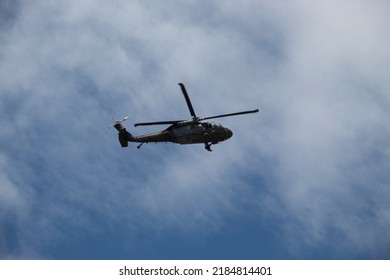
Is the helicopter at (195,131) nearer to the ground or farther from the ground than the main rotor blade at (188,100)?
nearer to the ground

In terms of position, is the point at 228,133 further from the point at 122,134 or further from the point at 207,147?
the point at 122,134

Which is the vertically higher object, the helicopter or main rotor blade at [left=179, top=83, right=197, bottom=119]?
main rotor blade at [left=179, top=83, right=197, bottom=119]

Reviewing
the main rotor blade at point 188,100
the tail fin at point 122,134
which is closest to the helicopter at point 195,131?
the main rotor blade at point 188,100

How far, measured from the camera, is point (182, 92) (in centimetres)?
7056

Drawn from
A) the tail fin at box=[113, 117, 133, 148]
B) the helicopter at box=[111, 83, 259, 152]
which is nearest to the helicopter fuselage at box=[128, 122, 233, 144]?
the helicopter at box=[111, 83, 259, 152]

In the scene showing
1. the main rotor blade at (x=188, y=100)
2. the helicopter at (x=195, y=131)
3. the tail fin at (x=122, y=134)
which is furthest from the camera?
the tail fin at (x=122, y=134)

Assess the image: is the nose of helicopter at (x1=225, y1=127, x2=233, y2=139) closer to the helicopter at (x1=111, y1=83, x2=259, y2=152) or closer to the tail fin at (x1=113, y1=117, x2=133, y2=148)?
the helicopter at (x1=111, y1=83, x2=259, y2=152)

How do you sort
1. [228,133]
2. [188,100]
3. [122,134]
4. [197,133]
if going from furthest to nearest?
1. [122,134]
2. [228,133]
3. [197,133]
4. [188,100]

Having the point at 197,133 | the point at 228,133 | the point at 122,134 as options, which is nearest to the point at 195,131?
the point at 197,133

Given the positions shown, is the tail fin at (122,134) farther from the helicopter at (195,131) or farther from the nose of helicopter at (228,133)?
the nose of helicopter at (228,133)
